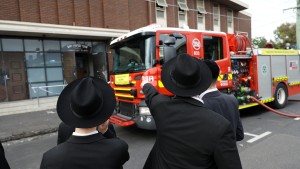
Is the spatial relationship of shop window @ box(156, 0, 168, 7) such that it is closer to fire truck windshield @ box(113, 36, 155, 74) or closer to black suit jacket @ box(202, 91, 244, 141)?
fire truck windshield @ box(113, 36, 155, 74)

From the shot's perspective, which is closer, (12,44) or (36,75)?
(12,44)

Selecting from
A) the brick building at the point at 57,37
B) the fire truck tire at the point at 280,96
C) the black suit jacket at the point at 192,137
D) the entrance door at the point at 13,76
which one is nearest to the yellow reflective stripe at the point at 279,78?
the fire truck tire at the point at 280,96

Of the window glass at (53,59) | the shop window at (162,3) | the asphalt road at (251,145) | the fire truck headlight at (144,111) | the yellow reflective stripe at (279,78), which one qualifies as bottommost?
the asphalt road at (251,145)

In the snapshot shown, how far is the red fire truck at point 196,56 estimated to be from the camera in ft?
17.2

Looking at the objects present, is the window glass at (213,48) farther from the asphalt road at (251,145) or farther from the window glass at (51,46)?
the window glass at (51,46)

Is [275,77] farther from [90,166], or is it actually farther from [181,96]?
[90,166]

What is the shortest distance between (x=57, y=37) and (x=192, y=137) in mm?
12536

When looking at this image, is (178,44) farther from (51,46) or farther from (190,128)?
(51,46)

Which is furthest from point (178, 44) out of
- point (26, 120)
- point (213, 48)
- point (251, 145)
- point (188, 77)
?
point (26, 120)

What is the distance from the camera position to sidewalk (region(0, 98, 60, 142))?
681cm

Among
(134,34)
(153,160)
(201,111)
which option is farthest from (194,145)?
(134,34)

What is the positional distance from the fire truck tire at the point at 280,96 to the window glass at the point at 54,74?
10.6 metres

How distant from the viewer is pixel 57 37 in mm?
12609

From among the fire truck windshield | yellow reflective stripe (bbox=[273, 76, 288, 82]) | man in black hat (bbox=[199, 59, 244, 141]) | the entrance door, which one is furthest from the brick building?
man in black hat (bbox=[199, 59, 244, 141])
